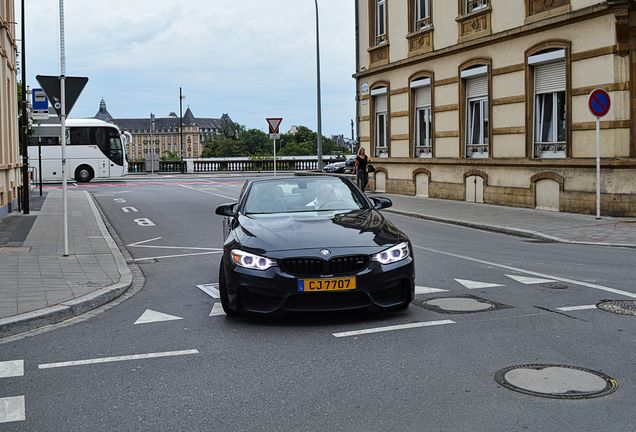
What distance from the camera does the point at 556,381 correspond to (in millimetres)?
5297

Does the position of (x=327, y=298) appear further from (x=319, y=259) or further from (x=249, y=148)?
(x=249, y=148)

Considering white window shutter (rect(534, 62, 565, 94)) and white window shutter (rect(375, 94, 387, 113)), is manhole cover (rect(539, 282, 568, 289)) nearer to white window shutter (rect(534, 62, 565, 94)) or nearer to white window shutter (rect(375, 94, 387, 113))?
white window shutter (rect(534, 62, 565, 94))

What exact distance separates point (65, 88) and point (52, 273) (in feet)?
10.8

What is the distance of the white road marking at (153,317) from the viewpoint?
7.78 meters

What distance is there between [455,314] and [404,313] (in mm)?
501

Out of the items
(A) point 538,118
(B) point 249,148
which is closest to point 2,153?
(A) point 538,118

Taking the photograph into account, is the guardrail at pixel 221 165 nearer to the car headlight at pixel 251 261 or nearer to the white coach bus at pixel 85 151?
the white coach bus at pixel 85 151

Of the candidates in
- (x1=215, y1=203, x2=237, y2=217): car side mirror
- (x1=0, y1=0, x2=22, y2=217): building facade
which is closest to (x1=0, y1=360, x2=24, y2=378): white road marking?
(x1=215, y1=203, x2=237, y2=217): car side mirror

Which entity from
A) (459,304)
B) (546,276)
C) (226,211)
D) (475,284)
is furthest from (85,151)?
(459,304)

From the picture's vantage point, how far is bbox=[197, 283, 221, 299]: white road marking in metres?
9.15

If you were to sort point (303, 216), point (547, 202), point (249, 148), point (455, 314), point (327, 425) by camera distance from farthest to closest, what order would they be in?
point (249, 148)
point (547, 202)
point (303, 216)
point (455, 314)
point (327, 425)

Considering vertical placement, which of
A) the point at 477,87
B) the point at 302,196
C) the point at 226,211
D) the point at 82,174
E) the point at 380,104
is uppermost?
the point at 380,104

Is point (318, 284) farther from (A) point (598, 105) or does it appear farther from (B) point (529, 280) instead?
(A) point (598, 105)

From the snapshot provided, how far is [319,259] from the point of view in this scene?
7.08 meters
